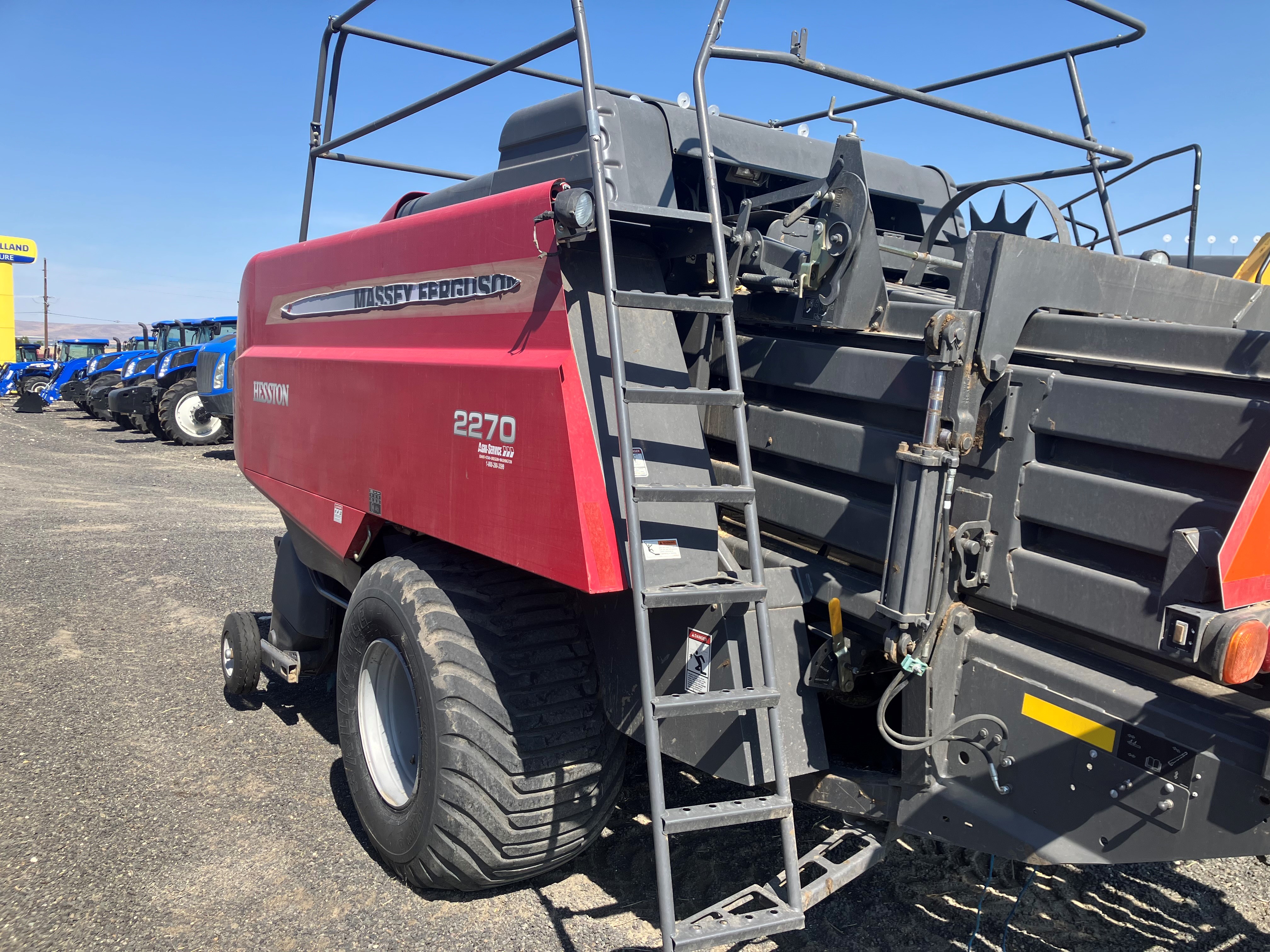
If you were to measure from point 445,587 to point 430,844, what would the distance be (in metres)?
0.81

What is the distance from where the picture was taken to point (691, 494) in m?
2.36

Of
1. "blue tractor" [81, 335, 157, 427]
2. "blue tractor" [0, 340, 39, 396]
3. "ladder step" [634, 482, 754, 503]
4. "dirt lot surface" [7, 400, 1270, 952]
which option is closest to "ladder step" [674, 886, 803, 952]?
"dirt lot surface" [7, 400, 1270, 952]

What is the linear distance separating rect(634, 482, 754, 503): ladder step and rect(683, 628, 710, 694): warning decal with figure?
14.6 inches

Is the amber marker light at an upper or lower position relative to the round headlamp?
lower

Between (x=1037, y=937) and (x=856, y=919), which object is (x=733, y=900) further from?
(x=1037, y=937)

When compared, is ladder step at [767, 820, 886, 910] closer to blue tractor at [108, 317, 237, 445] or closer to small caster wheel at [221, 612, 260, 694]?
small caster wheel at [221, 612, 260, 694]

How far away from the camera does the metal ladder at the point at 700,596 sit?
2.16m

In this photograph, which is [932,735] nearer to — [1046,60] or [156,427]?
[1046,60]

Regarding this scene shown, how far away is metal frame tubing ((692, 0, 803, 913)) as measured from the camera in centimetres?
226

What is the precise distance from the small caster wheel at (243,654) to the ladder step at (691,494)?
3127 mm

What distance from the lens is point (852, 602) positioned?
2438 mm

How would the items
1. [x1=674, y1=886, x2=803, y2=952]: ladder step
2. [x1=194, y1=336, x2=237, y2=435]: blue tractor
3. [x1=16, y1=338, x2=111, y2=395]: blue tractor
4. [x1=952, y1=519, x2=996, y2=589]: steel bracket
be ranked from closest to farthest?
[x1=674, y1=886, x2=803, y2=952]: ladder step → [x1=952, y1=519, x2=996, y2=589]: steel bracket → [x1=194, y1=336, x2=237, y2=435]: blue tractor → [x1=16, y1=338, x2=111, y2=395]: blue tractor

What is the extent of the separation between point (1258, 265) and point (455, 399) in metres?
3.18

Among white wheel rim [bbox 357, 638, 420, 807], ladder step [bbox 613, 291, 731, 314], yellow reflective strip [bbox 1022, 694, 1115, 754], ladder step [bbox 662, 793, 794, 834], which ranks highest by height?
ladder step [bbox 613, 291, 731, 314]
